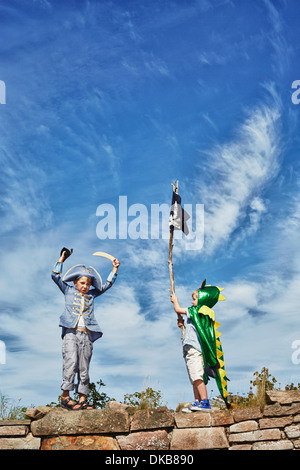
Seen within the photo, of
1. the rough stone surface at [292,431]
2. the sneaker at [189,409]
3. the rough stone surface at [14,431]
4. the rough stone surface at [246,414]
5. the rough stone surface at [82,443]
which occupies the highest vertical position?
the sneaker at [189,409]

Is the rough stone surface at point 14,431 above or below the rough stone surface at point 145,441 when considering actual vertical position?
above

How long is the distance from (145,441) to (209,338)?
1675mm

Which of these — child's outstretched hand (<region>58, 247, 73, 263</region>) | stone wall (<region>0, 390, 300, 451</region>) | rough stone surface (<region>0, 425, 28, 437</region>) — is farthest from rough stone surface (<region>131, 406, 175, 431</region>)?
child's outstretched hand (<region>58, 247, 73, 263</region>)

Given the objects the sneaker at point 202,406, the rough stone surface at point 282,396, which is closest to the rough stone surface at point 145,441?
the sneaker at point 202,406

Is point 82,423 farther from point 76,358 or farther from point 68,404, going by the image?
point 76,358

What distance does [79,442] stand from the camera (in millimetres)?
6477

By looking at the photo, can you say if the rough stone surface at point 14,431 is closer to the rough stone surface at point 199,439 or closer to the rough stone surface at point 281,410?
the rough stone surface at point 199,439

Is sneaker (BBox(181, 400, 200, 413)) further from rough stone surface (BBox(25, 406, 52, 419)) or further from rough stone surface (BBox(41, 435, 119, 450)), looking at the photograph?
rough stone surface (BBox(25, 406, 52, 419))

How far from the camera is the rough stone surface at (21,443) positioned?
6.57 m

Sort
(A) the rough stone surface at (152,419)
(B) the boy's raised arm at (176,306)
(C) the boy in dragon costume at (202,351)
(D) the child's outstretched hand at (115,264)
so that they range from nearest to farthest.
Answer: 1. (A) the rough stone surface at (152,419)
2. (C) the boy in dragon costume at (202,351)
3. (B) the boy's raised arm at (176,306)
4. (D) the child's outstretched hand at (115,264)

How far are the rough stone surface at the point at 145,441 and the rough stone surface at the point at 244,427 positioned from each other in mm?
913

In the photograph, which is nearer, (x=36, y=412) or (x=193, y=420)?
(x=193, y=420)

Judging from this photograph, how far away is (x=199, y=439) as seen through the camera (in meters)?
6.38

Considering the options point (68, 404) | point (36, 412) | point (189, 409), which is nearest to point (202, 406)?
point (189, 409)
